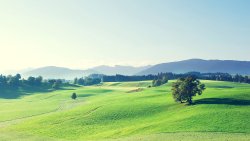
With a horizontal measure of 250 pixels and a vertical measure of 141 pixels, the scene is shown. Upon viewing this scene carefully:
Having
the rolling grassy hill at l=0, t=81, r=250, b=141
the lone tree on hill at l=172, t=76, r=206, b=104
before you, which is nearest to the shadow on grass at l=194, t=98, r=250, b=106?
the rolling grassy hill at l=0, t=81, r=250, b=141

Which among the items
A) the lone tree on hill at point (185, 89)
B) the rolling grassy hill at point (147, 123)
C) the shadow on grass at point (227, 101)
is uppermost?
the lone tree on hill at point (185, 89)

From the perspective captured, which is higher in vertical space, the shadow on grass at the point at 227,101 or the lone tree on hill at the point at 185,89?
the lone tree on hill at the point at 185,89

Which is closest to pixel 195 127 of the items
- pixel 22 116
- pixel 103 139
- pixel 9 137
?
pixel 103 139

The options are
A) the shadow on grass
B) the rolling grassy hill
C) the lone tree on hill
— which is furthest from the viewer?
the lone tree on hill

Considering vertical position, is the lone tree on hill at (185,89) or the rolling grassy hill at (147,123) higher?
the lone tree on hill at (185,89)

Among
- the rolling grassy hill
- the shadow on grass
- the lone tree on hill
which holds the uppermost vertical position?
the lone tree on hill

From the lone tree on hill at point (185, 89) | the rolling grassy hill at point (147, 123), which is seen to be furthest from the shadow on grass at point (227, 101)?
the lone tree on hill at point (185, 89)

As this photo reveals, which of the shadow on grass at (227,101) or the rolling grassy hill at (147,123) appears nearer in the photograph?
the rolling grassy hill at (147,123)

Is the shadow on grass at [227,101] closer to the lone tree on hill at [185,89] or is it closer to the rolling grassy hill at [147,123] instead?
the rolling grassy hill at [147,123]

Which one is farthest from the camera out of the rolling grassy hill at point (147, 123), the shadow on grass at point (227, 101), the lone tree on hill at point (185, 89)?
the lone tree on hill at point (185, 89)

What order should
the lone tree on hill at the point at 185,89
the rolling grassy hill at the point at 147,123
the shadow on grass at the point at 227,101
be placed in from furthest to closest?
the lone tree on hill at the point at 185,89, the shadow on grass at the point at 227,101, the rolling grassy hill at the point at 147,123

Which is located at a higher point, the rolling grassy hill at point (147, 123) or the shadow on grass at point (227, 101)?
the shadow on grass at point (227, 101)

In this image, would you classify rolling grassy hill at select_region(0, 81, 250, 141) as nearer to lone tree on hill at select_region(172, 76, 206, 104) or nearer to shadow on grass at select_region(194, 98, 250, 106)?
shadow on grass at select_region(194, 98, 250, 106)

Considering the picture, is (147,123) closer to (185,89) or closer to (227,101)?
(185,89)
